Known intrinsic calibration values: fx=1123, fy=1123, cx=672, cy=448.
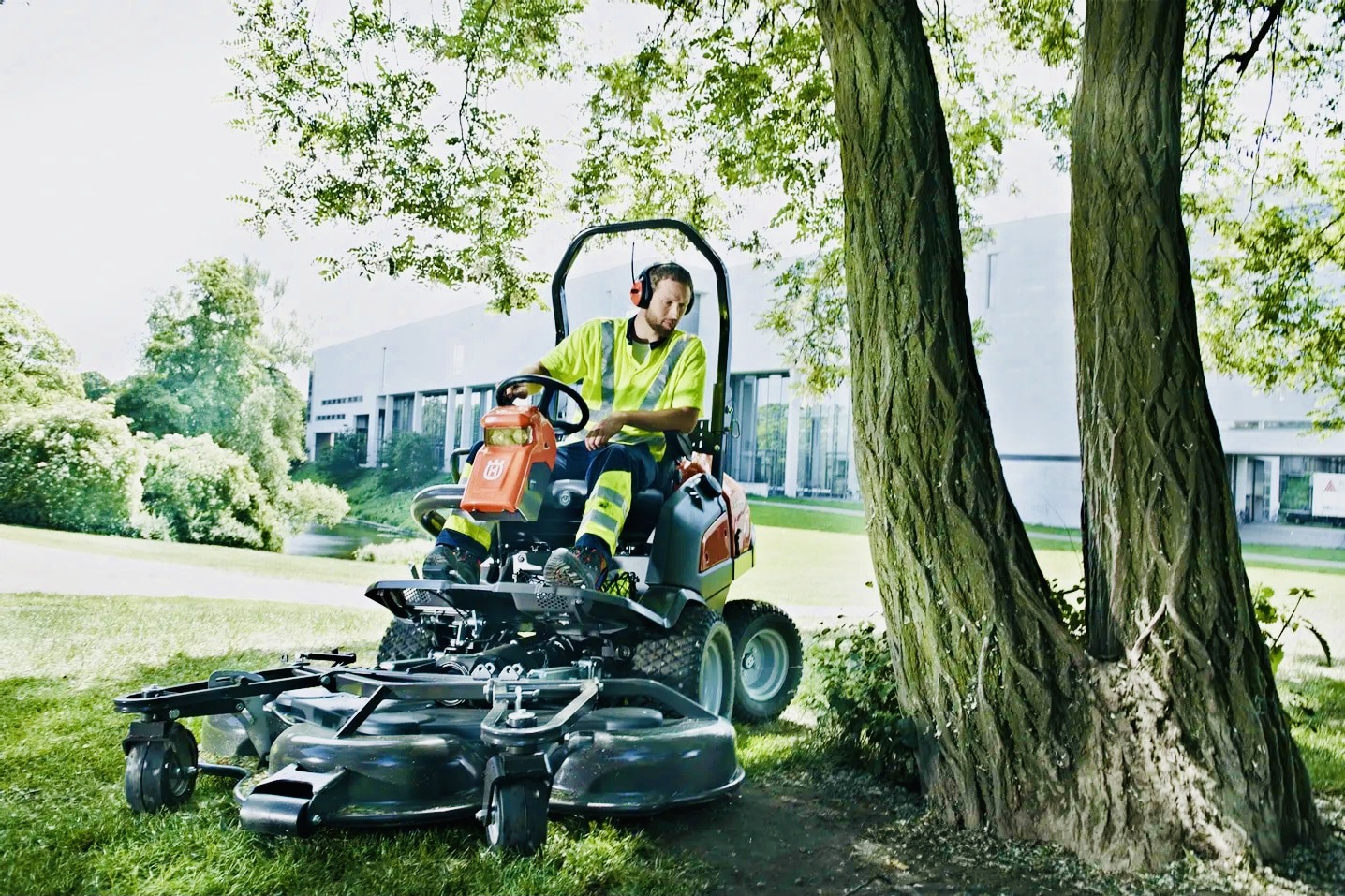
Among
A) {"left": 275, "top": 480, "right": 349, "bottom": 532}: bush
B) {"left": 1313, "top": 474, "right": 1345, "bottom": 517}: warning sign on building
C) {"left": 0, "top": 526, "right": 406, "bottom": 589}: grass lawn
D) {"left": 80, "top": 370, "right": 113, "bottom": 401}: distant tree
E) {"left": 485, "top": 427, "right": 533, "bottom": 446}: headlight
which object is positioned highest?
{"left": 80, "top": 370, "right": 113, "bottom": 401}: distant tree

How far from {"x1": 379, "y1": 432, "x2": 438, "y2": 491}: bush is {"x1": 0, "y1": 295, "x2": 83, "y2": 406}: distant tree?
1.58 meters

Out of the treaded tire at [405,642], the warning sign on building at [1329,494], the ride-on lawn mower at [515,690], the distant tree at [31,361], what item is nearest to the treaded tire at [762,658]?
the ride-on lawn mower at [515,690]

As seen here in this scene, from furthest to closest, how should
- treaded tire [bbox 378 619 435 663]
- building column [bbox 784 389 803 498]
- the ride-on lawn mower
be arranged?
1. building column [bbox 784 389 803 498]
2. treaded tire [bbox 378 619 435 663]
3. the ride-on lawn mower

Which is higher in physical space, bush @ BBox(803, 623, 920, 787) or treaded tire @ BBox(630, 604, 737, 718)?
treaded tire @ BBox(630, 604, 737, 718)

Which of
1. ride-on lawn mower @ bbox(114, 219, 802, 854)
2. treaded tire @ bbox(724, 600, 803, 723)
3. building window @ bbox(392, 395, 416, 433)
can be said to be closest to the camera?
ride-on lawn mower @ bbox(114, 219, 802, 854)

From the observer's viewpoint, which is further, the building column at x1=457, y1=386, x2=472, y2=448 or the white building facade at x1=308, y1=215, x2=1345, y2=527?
the white building facade at x1=308, y1=215, x2=1345, y2=527

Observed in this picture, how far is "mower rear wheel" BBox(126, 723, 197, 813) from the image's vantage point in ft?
8.45

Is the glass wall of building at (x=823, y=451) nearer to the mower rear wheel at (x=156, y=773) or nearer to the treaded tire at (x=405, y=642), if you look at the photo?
the treaded tire at (x=405, y=642)

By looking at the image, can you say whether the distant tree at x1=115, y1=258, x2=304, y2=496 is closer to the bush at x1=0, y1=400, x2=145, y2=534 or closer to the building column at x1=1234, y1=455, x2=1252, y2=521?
the bush at x1=0, y1=400, x2=145, y2=534

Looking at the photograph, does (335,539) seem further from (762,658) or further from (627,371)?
(627,371)

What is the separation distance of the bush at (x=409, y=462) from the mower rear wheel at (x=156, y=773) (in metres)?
3.52

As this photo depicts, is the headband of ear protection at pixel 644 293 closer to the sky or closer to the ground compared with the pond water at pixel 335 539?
closer to the sky

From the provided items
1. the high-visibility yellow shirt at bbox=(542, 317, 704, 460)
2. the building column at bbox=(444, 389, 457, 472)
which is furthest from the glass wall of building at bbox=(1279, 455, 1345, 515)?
the building column at bbox=(444, 389, 457, 472)

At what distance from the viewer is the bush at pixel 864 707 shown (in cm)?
304
